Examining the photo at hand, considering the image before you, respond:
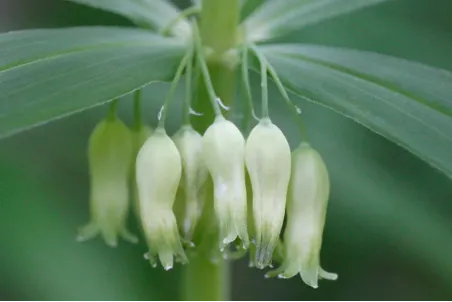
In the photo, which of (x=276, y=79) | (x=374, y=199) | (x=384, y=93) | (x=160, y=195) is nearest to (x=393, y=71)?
(x=384, y=93)

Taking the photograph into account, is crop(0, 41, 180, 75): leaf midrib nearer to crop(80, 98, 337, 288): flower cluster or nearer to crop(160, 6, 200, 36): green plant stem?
crop(160, 6, 200, 36): green plant stem

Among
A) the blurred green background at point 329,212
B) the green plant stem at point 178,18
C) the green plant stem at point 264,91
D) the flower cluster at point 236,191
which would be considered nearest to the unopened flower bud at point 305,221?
the flower cluster at point 236,191

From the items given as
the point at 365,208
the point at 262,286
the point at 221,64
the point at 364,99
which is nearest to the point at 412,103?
the point at 364,99

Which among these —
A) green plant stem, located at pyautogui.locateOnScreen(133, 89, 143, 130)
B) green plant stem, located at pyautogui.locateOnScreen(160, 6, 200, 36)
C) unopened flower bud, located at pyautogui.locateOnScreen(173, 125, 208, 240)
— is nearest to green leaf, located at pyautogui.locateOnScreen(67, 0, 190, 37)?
green plant stem, located at pyautogui.locateOnScreen(160, 6, 200, 36)

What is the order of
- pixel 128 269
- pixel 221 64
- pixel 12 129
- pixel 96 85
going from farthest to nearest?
pixel 128 269 < pixel 221 64 < pixel 96 85 < pixel 12 129

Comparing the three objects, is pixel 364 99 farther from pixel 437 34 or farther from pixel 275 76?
pixel 437 34

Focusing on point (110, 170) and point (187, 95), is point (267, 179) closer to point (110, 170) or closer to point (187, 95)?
point (187, 95)
